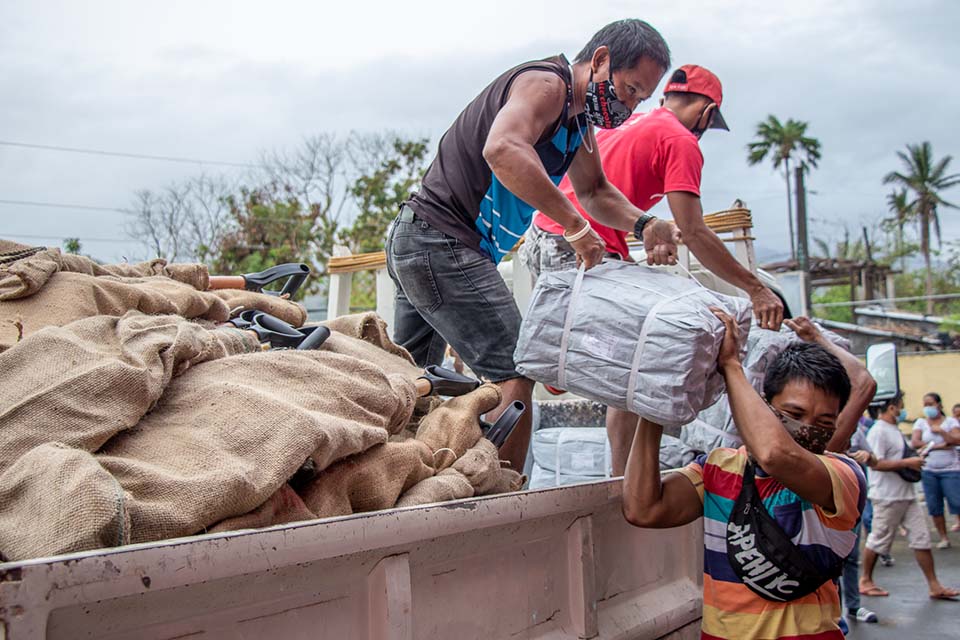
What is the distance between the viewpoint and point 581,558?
206 cm

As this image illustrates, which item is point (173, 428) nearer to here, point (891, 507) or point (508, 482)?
point (508, 482)

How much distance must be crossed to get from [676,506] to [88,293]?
5.15 ft

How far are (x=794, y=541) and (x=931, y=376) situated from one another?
20557mm

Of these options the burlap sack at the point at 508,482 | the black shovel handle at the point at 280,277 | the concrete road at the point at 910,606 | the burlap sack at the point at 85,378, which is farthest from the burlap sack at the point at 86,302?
the concrete road at the point at 910,606

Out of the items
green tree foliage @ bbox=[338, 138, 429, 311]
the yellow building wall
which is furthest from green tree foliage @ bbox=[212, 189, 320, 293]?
the yellow building wall

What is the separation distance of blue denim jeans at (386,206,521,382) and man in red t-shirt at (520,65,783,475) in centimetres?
46

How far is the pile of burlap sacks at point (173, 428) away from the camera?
4.39ft

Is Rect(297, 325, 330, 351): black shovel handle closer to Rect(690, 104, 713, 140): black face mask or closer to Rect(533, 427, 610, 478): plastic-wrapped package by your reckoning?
Rect(533, 427, 610, 478): plastic-wrapped package

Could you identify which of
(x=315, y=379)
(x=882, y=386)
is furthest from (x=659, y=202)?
(x=882, y=386)

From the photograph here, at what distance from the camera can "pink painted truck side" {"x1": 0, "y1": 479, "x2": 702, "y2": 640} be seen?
3.45ft

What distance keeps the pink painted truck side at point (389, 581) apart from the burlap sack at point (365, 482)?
9.3 inches

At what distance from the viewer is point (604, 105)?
272 cm

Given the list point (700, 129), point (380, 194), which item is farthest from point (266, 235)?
point (700, 129)

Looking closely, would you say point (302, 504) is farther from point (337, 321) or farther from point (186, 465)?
point (337, 321)
